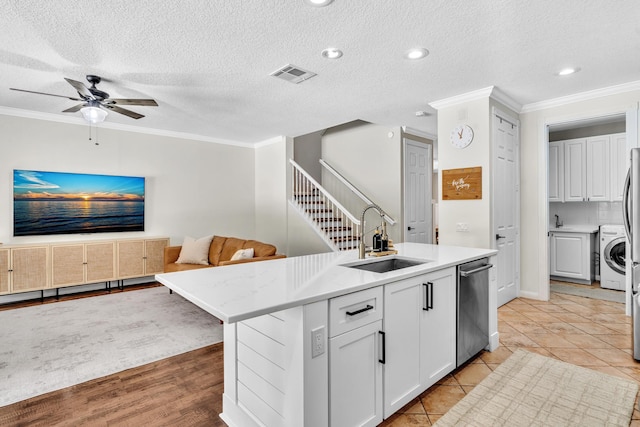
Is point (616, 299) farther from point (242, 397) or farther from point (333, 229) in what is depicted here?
point (242, 397)

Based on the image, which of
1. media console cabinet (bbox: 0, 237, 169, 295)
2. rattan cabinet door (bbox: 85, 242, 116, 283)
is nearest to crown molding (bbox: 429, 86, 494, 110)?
media console cabinet (bbox: 0, 237, 169, 295)

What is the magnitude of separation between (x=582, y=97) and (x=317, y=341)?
4369 millimetres

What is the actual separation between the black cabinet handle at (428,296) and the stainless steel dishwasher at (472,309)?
397 mm

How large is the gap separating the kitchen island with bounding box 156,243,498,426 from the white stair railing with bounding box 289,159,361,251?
11.3 feet

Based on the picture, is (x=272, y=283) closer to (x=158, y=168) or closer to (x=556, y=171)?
(x=158, y=168)

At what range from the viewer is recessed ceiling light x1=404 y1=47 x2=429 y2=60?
284cm

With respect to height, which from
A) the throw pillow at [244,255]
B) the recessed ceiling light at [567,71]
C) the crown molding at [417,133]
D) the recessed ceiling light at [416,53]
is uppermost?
the crown molding at [417,133]

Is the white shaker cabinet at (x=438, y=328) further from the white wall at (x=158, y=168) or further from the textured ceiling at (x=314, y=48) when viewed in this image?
the white wall at (x=158, y=168)

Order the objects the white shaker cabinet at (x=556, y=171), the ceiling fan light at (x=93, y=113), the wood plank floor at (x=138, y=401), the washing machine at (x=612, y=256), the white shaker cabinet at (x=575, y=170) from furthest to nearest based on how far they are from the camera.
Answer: the white shaker cabinet at (x=556, y=171) → the white shaker cabinet at (x=575, y=170) → the washing machine at (x=612, y=256) → the ceiling fan light at (x=93, y=113) → the wood plank floor at (x=138, y=401)

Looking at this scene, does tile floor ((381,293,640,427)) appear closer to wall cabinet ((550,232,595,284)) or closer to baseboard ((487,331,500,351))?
baseboard ((487,331,500,351))

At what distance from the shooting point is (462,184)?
4.01 metres

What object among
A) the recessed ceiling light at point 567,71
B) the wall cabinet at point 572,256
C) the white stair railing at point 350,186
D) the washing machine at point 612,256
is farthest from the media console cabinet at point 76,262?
the washing machine at point 612,256

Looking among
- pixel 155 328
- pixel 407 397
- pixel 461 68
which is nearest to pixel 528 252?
pixel 461 68

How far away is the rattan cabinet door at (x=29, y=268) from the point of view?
4.38 metres
